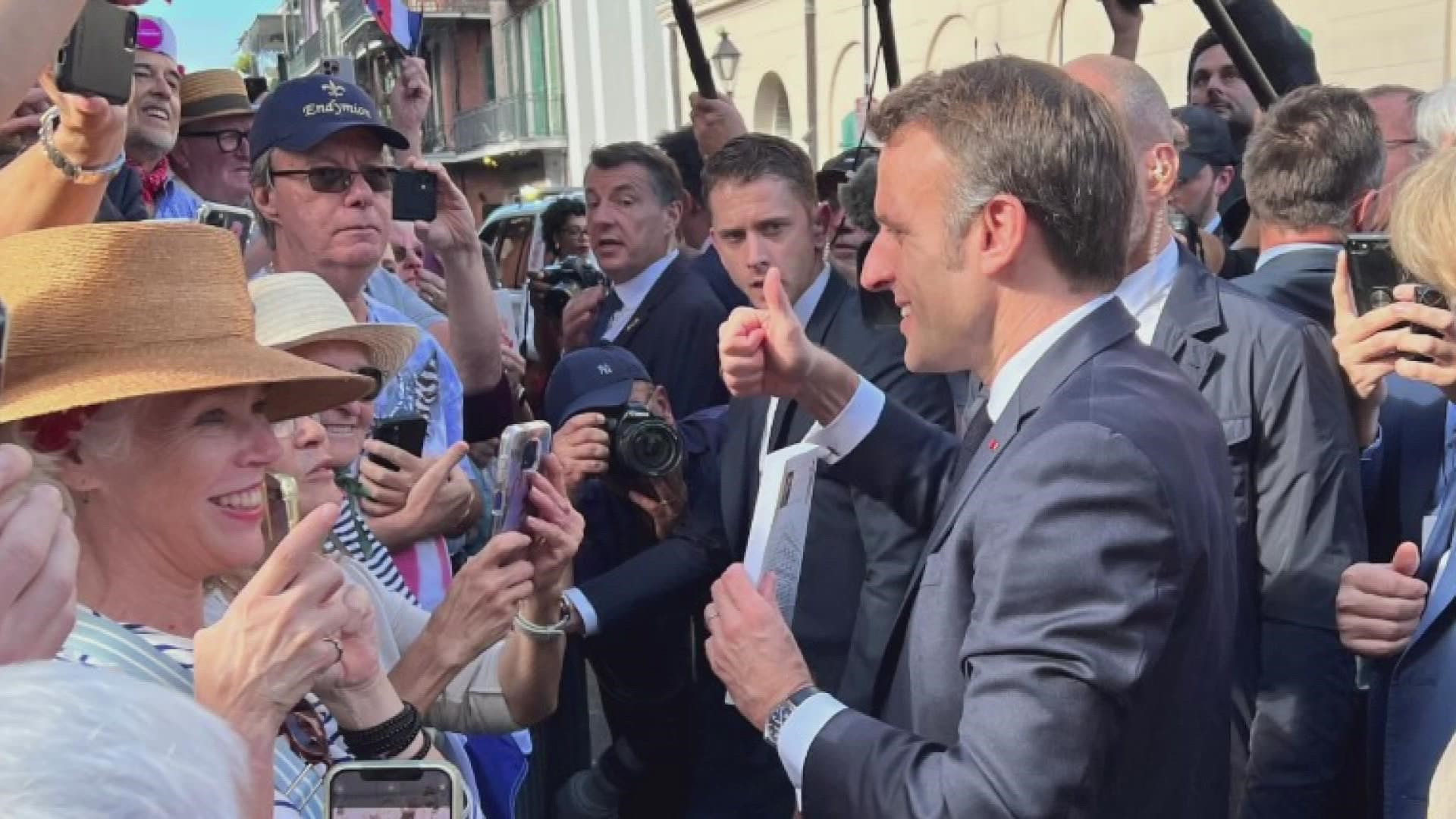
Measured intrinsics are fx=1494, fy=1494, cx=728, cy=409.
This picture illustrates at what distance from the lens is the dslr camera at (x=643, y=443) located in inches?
143

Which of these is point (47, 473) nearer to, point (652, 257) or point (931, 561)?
point (931, 561)

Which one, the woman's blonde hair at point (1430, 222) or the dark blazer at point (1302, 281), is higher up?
the woman's blonde hair at point (1430, 222)

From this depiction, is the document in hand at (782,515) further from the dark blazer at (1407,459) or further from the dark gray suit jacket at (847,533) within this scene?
the dark blazer at (1407,459)

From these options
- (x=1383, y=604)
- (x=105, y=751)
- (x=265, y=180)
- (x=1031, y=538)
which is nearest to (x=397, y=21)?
(x=265, y=180)

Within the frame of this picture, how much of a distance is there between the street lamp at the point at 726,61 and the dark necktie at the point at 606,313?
43.6 ft

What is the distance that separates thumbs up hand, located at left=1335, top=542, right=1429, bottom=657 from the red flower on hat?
2153 millimetres

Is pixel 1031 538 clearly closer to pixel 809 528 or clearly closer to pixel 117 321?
pixel 117 321

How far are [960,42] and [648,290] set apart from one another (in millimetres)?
14133

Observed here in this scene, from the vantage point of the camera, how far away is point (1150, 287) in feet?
10.3

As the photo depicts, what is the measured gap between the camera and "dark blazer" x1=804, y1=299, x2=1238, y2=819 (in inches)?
71.9

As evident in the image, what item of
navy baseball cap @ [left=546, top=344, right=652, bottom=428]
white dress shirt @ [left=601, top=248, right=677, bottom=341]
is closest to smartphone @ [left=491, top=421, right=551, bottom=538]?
navy baseball cap @ [left=546, top=344, right=652, bottom=428]

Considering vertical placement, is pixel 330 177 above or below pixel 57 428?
above

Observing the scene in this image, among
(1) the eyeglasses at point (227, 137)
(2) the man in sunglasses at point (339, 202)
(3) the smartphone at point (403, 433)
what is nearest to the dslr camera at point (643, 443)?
(2) the man in sunglasses at point (339, 202)

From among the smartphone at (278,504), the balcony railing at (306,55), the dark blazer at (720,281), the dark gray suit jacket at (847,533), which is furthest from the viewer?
the balcony railing at (306,55)
